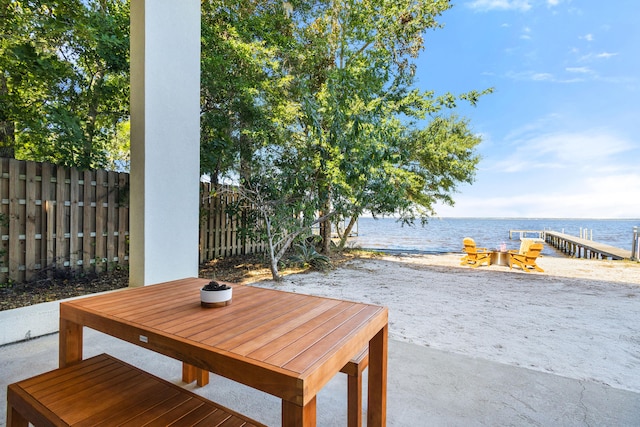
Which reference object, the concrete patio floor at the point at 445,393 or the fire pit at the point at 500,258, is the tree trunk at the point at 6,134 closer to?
the concrete patio floor at the point at 445,393

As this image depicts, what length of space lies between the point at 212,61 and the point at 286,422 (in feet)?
15.3

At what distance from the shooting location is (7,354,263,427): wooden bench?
1.00 metres

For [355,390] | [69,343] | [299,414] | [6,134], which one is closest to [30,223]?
[6,134]

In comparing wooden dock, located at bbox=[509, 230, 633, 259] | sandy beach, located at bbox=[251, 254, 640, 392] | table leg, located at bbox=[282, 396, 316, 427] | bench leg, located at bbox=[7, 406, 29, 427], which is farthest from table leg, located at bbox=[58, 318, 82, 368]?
wooden dock, located at bbox=[509, 230, 633, 259]

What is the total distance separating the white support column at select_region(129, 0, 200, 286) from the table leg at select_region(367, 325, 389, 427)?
2502mm

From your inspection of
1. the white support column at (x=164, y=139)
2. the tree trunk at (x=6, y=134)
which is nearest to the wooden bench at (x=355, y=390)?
the white support column at (x=164, y=139)

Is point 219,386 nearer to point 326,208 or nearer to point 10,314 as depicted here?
point 10,314

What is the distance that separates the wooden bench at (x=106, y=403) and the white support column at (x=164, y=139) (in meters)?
1.88

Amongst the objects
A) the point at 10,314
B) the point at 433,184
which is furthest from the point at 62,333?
the point at 433,184

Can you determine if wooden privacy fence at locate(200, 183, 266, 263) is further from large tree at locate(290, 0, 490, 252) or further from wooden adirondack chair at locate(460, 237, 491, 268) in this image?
wooden adirondack chair at locate(460, 237, 491, 268)

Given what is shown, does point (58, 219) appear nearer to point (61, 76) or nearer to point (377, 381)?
point (61, 76)

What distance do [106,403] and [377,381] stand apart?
40.6 inches

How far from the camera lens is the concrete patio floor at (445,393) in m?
1.58

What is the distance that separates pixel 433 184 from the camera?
917cm
